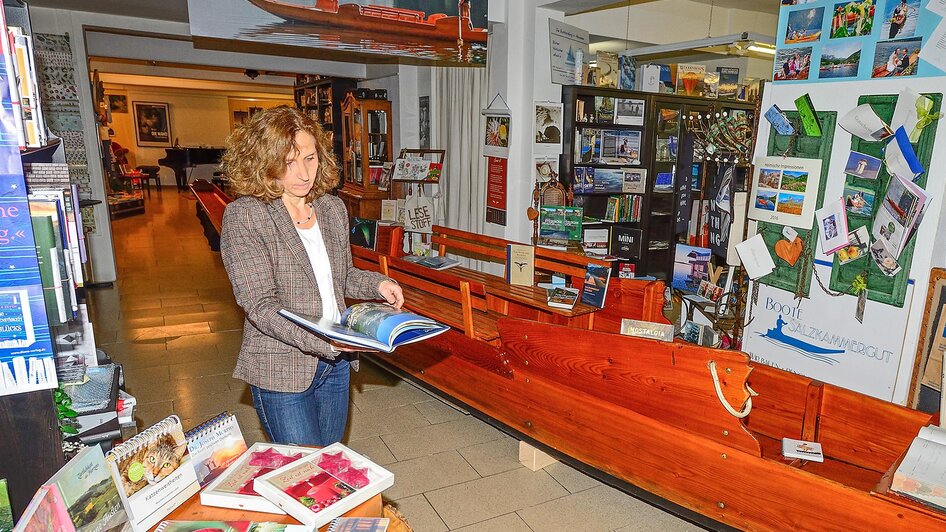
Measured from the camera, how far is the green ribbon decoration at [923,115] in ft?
8.93

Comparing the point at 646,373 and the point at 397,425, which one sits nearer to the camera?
the point at 646,373

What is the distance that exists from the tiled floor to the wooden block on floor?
0.15 feet

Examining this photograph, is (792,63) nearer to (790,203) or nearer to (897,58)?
(897,58)

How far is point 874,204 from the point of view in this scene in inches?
117

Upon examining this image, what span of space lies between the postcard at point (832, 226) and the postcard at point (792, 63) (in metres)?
0.75

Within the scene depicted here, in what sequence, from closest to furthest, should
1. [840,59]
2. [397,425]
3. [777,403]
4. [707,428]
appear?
[707,428] → [777,403] → [840,59] → [397,425]

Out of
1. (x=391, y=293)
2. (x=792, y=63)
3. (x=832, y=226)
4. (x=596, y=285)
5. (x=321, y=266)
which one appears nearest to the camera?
(x=321, y=266)

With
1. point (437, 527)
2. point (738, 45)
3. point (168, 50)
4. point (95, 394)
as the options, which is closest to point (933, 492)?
point (437, 527)

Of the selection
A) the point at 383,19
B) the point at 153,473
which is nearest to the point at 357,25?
the point at 383,19

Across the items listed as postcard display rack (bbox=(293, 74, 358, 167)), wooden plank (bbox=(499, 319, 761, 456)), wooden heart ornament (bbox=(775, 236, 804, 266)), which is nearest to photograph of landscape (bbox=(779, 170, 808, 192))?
wooden heart ornament (bbox=(775, 236, 804, 266))

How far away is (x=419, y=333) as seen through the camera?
171 cm

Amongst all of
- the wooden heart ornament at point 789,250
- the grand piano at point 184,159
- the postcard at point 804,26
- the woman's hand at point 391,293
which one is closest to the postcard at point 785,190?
the wooden heart ornament at point 789,250

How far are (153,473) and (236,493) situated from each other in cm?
22

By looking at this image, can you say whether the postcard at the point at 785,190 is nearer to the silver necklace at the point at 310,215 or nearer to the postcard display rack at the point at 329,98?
the silver necklace at the point at 310,215
